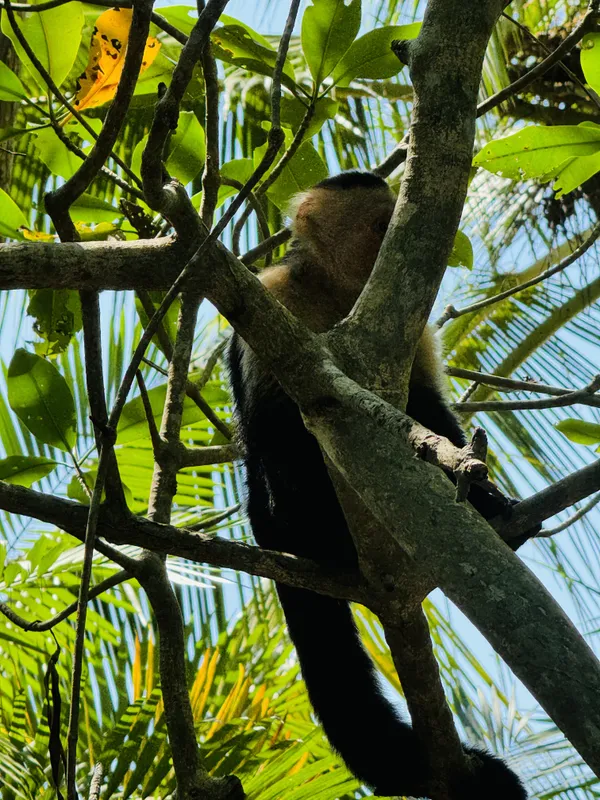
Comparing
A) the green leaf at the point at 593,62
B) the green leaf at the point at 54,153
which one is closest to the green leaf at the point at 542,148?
the green leaf at the point at 593,62

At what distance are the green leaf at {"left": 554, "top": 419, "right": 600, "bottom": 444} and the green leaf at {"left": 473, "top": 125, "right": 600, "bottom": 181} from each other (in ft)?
1.81

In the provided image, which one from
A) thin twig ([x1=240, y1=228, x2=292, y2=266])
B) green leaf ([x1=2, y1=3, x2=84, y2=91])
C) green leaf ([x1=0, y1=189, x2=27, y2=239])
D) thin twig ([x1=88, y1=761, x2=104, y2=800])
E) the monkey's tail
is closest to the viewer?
thin twig ([x1=88, y1=761, x2=104, y2=800])

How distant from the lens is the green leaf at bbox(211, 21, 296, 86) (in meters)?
2.29

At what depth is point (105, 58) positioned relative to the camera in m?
2.06

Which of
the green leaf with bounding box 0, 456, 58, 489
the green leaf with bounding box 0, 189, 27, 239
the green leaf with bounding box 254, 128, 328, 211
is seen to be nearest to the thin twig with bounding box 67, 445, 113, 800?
the green leaf with bounding box 0, 456, 58, 489

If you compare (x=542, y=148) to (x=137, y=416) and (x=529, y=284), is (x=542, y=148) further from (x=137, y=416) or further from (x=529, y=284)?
(x=137, y=416)

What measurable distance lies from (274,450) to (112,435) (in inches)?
38.3

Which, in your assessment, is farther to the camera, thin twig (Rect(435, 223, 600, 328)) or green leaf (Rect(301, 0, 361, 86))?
thin twig (Rect(435, 223, 600, 328))

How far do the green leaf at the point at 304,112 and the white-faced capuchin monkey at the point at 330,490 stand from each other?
411 millimetres

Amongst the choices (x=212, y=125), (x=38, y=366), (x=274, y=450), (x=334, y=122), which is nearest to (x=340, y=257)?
(x=274, y=450)

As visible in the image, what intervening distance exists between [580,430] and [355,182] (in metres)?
1.27

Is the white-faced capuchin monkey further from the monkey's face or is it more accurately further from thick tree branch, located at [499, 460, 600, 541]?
thick tree branch, located at [499, 460, 600, 541]

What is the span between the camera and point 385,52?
218cm

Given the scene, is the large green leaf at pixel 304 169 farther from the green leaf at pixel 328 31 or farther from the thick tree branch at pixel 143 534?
the thick tree branch at pixel 143 534
